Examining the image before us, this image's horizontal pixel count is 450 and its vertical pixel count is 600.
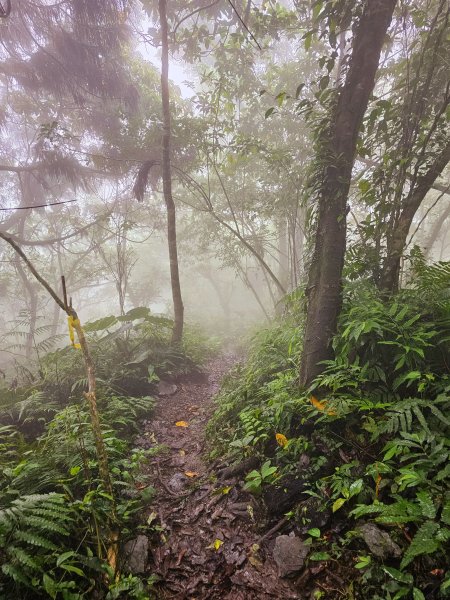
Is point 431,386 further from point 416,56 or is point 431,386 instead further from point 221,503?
point 416,56

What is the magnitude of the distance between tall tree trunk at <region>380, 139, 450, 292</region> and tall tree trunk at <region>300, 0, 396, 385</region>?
0.79 m

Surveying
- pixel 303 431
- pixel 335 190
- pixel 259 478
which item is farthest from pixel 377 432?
pixel 335 190

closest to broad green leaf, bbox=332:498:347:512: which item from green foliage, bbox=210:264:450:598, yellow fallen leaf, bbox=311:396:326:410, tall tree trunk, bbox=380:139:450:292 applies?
green foliage, bbox=210:264:450:598

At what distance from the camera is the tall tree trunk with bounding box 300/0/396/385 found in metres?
3.40

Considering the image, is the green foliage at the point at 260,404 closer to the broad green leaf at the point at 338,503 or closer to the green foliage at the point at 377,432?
the green foliage at the point at 377,432

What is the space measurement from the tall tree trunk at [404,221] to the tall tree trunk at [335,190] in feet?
2.59

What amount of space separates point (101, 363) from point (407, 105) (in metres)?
6.50

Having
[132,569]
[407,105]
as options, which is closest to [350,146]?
[407,105]

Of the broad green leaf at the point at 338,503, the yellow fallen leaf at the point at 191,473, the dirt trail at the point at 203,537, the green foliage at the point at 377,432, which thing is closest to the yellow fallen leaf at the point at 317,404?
the green foliage at the point at 377,432

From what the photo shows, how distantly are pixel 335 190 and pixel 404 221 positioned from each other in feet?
3.41

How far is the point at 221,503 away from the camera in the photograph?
3055 millimetres

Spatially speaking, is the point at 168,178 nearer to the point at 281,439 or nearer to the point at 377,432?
the point at 281,439

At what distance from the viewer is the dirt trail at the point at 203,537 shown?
7.50 feet

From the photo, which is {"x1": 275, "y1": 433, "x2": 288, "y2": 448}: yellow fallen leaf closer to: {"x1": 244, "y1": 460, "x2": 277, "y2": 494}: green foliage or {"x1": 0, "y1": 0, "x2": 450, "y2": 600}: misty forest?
{"x1": 0, "y1": 0, "x2": 450, "y2": 600}: misty forest
